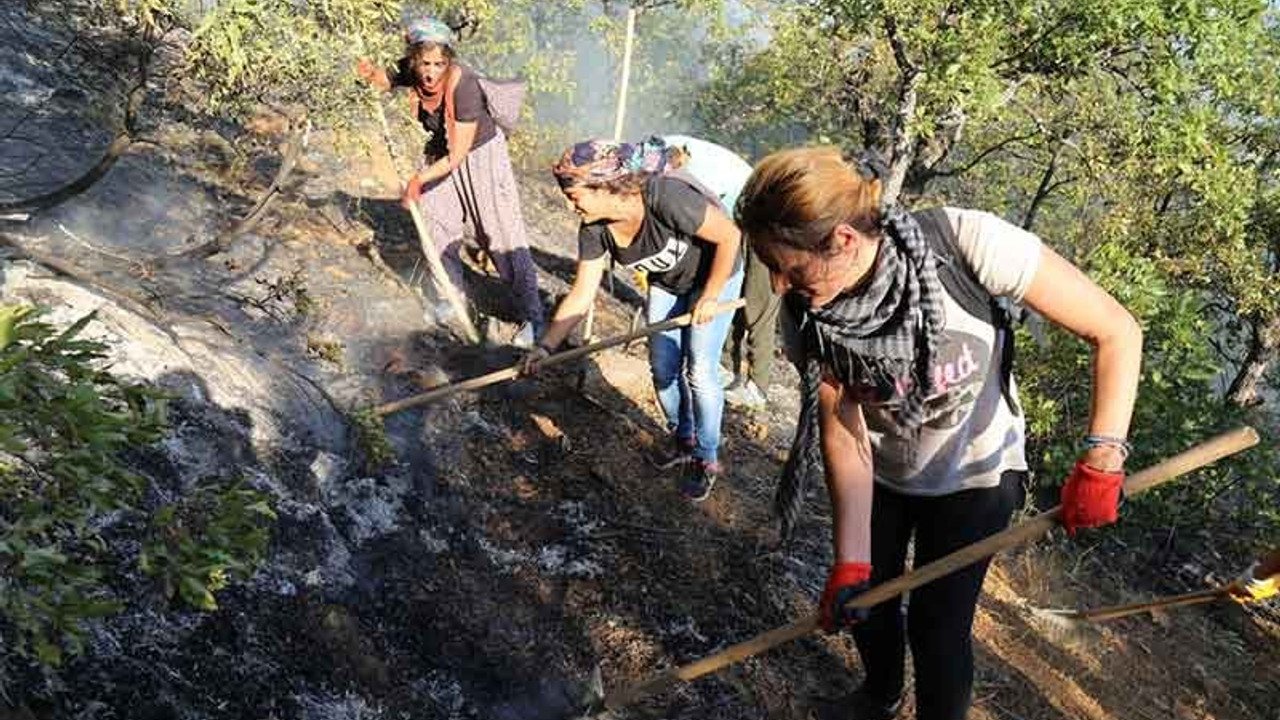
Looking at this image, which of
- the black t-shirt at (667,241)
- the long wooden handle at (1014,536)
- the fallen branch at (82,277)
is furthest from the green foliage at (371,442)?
the long wooden handle at (1014,536)

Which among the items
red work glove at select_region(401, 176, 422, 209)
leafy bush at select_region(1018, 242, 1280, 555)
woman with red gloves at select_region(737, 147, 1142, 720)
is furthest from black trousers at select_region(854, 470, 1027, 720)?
leafy bush at select_region(1018, 242, 1280, 555)

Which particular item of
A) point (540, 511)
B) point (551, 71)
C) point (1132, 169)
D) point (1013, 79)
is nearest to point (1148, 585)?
point (1132, 169)

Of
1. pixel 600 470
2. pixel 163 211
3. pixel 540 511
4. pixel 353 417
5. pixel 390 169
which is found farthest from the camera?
pixel 390 169

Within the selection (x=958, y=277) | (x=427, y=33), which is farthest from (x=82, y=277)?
(x=958, y=277)

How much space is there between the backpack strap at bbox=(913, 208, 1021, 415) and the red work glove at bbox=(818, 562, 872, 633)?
0.76 m

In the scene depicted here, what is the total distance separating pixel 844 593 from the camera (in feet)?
7.97

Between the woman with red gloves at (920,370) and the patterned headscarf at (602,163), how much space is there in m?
1.39

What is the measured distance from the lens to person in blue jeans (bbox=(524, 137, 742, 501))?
3.50m

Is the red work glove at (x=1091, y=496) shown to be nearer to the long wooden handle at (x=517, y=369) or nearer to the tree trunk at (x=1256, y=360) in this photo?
the long wooden handle at (x=517, y=369)

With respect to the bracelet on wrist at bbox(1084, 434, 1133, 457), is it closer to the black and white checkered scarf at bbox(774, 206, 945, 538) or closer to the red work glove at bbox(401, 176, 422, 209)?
the black and white checkered scarf at bbox(774, 206, 945, 538)

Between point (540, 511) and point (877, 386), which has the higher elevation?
point (877, 386)

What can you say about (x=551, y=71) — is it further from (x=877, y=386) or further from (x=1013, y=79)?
(x=877, y=386)

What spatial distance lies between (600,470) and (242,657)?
2202 millimetres

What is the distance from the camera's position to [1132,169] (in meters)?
9.80
